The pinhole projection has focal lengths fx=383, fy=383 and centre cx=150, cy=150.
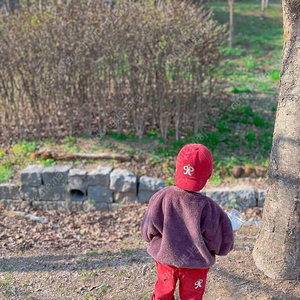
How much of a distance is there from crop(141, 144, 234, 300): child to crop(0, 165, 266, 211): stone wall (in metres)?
3.00

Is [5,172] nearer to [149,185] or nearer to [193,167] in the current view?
[149,185]

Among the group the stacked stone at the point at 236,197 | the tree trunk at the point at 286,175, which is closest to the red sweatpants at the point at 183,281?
the tree trunk at the point at 286,175

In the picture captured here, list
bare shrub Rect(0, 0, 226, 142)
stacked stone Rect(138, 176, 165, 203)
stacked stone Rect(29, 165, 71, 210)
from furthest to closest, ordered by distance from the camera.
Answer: bare shrub Rect(0, 0, 226, 142)
stacked stone Rect(29, 165, 71, 210)
stacked stone Rect(138, 176, 165, 203)

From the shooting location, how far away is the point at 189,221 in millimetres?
2189

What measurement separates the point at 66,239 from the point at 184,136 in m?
2.74

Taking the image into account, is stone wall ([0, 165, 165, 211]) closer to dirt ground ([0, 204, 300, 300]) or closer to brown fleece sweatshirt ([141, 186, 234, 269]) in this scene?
dirt ground ([0, 204, 300, 300])

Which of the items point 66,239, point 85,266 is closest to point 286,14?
point 85,266

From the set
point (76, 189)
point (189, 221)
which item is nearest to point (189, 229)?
point (189, 221)

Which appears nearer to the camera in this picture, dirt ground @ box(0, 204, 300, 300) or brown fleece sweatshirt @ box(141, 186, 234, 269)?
brown fleece sweatshirt @ box(141, 186, 234, 269)

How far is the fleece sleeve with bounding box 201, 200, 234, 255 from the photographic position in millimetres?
2193

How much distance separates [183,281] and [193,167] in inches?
29.4

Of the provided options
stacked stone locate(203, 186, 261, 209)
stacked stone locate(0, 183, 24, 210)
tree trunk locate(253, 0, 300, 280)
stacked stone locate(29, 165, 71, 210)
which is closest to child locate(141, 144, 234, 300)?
tree trunk locate(253, 0, 300, 280)

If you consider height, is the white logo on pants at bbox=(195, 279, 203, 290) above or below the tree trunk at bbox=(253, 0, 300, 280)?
below

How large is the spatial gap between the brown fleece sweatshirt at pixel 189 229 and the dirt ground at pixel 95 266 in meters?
0.92
